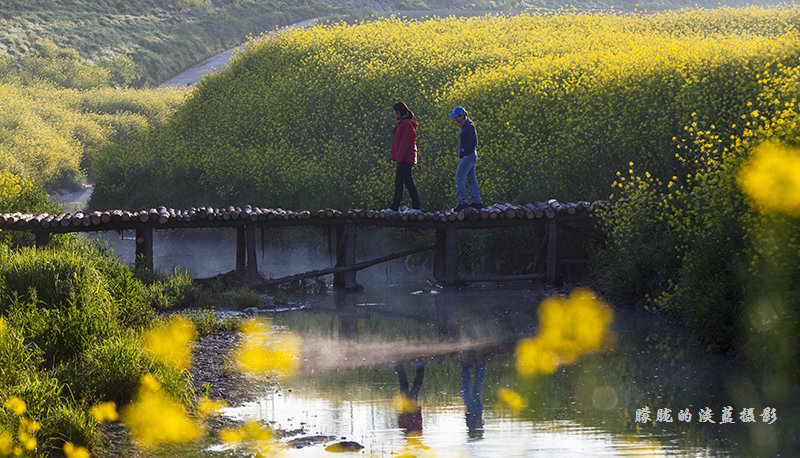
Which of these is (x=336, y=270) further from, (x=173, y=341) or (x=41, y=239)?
(x=173, y=341)

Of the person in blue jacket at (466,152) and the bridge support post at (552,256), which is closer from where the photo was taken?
the person in blue jacket at (466,152)

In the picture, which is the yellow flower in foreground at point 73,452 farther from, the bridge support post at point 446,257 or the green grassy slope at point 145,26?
the green grassy slope at point 145,26

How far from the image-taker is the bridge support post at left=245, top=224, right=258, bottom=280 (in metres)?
16.2

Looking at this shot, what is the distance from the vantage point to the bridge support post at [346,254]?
1706 cm

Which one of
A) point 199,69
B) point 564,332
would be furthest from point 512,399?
point 199,69

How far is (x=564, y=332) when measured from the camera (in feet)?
40.2

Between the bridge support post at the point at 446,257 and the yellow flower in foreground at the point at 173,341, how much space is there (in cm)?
578

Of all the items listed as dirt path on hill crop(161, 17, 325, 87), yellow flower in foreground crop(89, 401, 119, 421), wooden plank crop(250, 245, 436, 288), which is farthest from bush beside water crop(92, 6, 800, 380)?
dirt path on hill crop(161, 17, 325, 87)

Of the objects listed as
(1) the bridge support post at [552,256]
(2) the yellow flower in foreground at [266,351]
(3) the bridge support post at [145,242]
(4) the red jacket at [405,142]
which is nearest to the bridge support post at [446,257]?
(4) the red jacket at [405,142]

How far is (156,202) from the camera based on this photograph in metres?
24.0

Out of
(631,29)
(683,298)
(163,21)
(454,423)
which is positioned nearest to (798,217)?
(683,298)

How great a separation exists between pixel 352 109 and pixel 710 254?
15.0 metres

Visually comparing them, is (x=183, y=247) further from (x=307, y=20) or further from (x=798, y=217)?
(x=307, y=20)

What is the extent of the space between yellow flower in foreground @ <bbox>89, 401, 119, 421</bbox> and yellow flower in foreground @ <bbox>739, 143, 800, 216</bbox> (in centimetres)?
683
